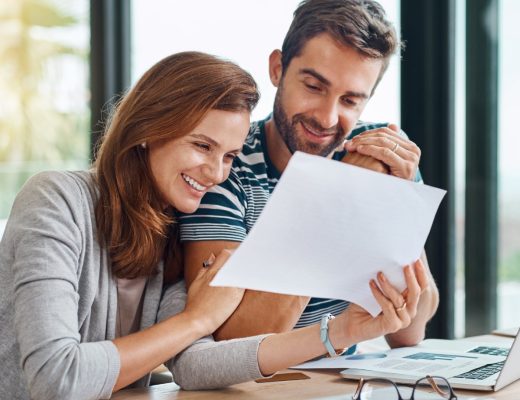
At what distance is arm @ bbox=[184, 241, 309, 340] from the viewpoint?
1574 mm

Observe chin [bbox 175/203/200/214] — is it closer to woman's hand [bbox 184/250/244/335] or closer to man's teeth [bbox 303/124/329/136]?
woman's hand [bbox 184/250/244/335]

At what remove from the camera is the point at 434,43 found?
2744mm

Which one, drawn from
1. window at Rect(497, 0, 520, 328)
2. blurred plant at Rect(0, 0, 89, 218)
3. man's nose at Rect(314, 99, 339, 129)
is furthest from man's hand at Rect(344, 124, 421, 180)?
blurred plant at Rect(0, 0, 89, 218)

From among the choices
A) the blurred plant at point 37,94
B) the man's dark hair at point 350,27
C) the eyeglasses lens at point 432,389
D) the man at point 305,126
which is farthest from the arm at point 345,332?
the blurred plant at point 37,94

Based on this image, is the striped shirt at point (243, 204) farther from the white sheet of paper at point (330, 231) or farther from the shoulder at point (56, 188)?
the white sheet of paper at point (330, 231)

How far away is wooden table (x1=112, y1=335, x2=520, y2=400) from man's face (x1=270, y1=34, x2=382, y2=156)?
0.59 meters

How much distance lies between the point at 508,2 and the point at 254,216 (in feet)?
4.53

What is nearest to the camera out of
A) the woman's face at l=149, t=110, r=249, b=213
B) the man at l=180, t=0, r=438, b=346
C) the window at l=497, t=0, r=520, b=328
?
the woman's face at l=149, t=110, r=249, b=213

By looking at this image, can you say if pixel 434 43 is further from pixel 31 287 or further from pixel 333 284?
pixel 31 287

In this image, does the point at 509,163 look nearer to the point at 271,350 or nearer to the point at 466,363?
the point at 466,363

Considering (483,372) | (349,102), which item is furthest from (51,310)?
(349,102)

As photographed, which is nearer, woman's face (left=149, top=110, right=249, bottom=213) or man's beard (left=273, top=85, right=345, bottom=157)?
woman's face (left=149, top=110, right=249, bottom=213)

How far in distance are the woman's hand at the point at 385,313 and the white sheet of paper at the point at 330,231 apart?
0.02 m

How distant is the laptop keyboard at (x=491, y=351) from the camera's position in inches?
62.8
